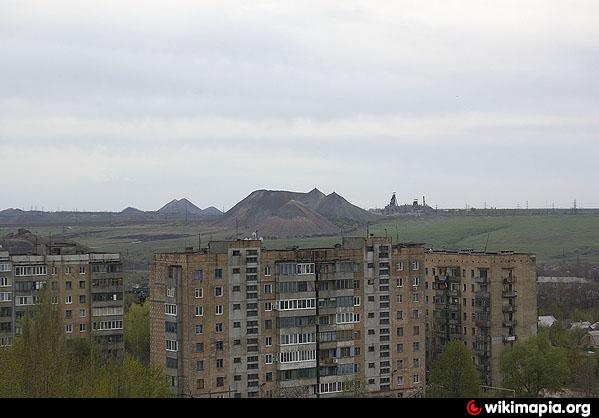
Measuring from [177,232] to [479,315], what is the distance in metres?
146

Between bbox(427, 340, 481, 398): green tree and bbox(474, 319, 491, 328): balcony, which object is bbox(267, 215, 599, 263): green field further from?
bbox(427, 340, 481, 398): green tree

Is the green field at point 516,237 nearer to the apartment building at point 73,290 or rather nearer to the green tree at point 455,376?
the apartment building at point 73,290

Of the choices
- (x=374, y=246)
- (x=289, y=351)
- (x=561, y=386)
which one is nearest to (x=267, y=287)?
(x=289, y=351)

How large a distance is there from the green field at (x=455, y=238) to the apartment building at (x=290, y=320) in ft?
304

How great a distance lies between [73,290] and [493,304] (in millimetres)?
21551

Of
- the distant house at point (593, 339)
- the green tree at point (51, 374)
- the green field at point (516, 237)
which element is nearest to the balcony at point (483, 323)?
the distant house at point (593, 339)

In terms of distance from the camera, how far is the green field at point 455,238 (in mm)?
150125

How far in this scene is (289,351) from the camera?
39.1 metres

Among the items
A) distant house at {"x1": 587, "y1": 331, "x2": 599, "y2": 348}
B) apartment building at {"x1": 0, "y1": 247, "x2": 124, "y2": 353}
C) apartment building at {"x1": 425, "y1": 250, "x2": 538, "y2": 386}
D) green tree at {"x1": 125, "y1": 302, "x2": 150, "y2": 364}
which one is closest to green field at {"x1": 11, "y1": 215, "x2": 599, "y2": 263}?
distant house at {"x1": 587, "y1": 331, "x2": 599, "y2": 348}

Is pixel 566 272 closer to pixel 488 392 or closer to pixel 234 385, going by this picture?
pixel 488 392

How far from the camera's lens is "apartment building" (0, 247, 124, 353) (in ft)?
154

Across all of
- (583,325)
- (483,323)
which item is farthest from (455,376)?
(583,325)

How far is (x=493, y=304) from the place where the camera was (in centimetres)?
4753

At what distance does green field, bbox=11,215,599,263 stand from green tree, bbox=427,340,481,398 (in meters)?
93.4
